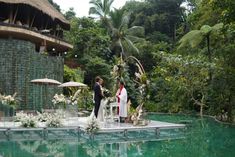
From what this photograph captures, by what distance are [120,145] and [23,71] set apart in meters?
8.73

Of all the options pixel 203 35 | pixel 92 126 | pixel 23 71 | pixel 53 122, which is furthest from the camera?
pixel 203 35

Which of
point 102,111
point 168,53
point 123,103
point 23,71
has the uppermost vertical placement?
point 168,53

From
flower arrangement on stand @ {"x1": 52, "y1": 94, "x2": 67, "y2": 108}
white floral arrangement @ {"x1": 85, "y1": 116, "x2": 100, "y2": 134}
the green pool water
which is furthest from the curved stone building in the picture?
white floral arrangement @ {"x1": 85, "y1": 116, "x2": 100, "y2": 134}

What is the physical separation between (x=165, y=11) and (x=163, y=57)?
22795 millimetres

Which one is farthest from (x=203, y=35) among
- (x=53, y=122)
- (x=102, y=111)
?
(x=53, y=122)

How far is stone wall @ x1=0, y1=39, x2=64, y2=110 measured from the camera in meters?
18.2

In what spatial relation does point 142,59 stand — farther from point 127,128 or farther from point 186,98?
point 127,128

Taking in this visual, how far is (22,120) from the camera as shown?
13094 mm

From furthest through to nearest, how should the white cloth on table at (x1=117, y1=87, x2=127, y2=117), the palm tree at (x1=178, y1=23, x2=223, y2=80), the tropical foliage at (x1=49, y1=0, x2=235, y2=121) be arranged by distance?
the palm tree at (x1=178, y1=23, x2=223, y2=80)
the tropical foliage at (x1=49, y1=0, x2=235, y2=121)
the white cloth on table at (x1=117, y1=87, x2=127, y2=117)

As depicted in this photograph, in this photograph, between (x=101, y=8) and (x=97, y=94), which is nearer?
(x=97, y=94)

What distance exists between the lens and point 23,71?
61.9 ft

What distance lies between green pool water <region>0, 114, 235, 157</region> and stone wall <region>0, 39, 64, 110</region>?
18.2 ft

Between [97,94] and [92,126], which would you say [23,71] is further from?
[92,126]

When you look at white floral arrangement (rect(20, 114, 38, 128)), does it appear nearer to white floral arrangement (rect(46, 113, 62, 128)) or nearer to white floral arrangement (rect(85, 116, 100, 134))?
white floral arrangement (rect(46, 113, 62, 128))
